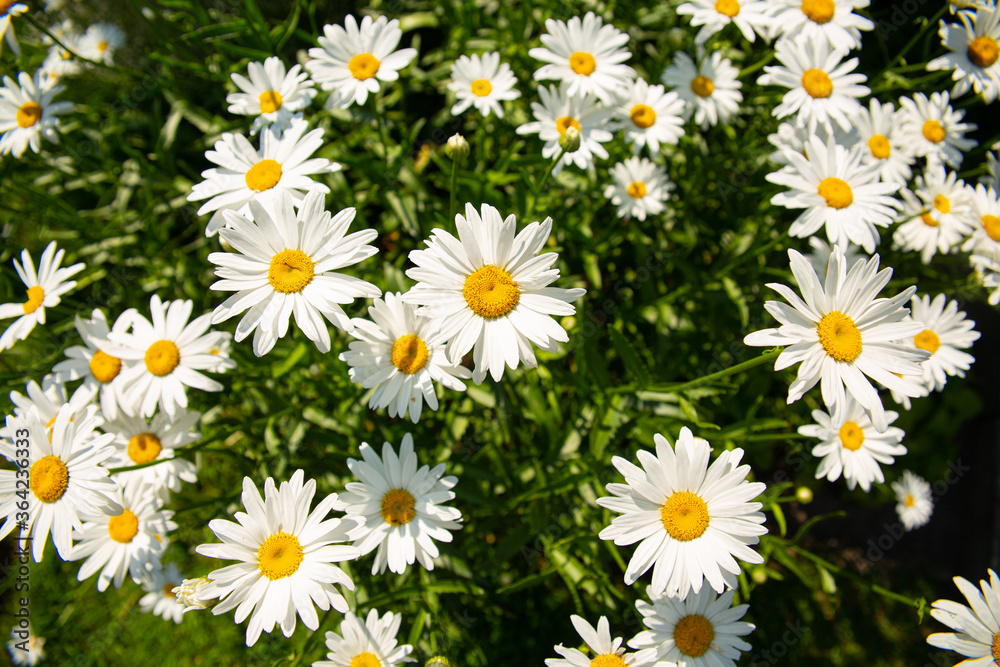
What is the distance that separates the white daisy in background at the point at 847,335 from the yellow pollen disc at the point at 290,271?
172cm

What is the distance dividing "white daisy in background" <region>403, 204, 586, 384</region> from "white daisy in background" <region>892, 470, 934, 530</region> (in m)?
3.30

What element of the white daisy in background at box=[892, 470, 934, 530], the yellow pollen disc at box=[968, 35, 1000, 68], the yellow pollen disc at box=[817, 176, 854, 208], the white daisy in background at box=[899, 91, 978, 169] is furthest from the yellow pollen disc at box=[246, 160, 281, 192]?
the white daisy in background at box=[892, 470, 934, 530]

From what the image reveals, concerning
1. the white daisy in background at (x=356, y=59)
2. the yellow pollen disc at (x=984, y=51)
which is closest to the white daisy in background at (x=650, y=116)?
the white daisy in background at (x=356, y=59)

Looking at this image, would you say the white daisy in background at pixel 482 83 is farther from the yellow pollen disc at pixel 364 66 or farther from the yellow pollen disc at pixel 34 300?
the yellow pollen disc at pixel 34 300

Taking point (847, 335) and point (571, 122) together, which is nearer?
point (847, 335)

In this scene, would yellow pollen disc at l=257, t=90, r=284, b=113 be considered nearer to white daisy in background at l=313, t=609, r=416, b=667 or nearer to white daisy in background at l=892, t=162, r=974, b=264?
white daisy in background at l=313, t=609, r=416, b=667

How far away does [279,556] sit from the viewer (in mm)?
2172

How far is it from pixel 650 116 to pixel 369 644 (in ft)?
10.2

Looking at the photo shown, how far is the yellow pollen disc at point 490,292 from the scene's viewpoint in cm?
201

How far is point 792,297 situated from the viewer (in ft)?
6.31

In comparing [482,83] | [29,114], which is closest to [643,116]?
[482,83]

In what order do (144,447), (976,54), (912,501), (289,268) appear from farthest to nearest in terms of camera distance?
(912,501), (976,54), (144,447), (289,268)

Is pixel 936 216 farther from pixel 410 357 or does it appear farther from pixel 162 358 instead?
pixel 162 358

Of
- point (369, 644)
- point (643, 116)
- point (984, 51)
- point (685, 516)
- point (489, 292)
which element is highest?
point (984, 51)
